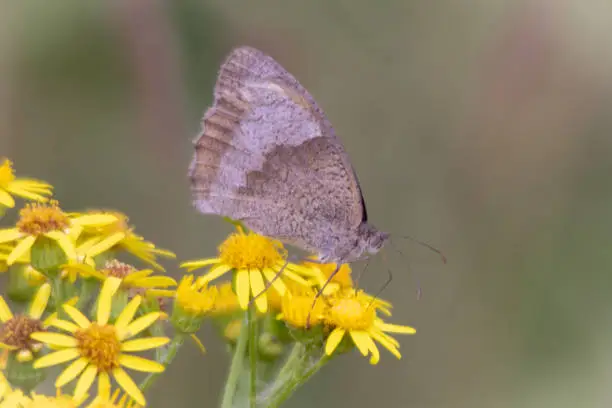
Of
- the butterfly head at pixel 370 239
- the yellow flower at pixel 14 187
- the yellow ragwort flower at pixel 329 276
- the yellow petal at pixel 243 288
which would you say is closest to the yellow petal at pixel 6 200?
the yellow flower at pixel 14 187

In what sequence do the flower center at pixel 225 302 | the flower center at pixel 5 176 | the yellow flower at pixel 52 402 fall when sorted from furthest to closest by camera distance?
1. the flower center at pixel 5 176
2. the flower center at pixel 225 302
3. the yellow flower at pixel 52 402

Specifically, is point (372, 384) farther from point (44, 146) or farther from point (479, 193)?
point (44, 146)

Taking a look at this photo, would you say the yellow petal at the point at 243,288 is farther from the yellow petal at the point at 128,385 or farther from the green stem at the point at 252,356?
the yellow petal at the point at 128,385

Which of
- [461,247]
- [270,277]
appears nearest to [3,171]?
[270,277]

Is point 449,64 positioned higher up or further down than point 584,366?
higher up

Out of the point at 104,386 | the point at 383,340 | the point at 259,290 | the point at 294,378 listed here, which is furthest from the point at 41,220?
the point at 383,340

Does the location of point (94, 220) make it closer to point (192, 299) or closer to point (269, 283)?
point (192, 299)
